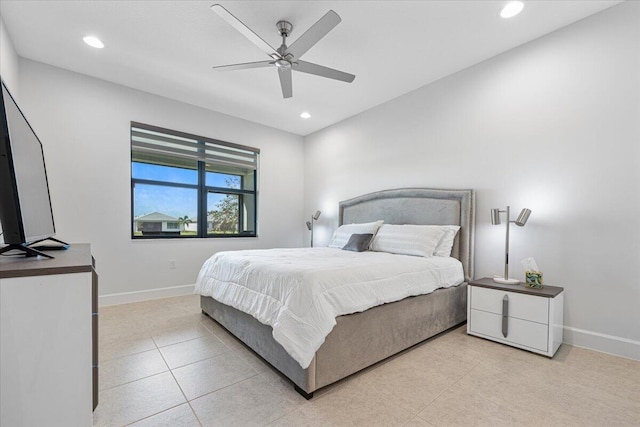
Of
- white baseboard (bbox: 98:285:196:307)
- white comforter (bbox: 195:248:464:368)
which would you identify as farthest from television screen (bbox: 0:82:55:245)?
white baseboard (bbox: 98:285:196:307)

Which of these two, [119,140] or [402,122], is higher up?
[402,122]

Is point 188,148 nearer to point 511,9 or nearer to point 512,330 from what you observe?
point 511,9

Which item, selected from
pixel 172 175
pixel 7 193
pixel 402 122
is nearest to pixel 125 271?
pixel 172 175

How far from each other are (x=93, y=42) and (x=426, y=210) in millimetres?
3977

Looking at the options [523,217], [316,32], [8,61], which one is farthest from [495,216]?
[8,61]

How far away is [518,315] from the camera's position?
94.7 inches

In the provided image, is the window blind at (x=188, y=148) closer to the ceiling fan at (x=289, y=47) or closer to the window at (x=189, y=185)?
the window at (x=189, y=185)

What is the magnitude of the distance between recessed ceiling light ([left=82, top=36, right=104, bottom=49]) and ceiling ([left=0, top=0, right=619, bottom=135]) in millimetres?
48

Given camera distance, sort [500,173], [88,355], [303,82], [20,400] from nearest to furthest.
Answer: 1. [20,400]
2. [88,355]
3. [500,173]
4. [303,82]

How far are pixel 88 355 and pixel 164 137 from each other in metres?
3.72

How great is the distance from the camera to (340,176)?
4.93m

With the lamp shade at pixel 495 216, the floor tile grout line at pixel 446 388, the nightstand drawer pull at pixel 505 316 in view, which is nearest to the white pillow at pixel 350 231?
the lamp shade at pixel 495 216

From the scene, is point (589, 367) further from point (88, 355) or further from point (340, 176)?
point (340, 176)

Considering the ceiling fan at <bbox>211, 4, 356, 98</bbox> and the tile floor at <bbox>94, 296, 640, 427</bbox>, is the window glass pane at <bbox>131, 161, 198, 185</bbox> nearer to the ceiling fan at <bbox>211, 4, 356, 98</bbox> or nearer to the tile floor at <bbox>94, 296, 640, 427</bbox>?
the ceiling fan at <bbox>211, 4, 356, 98</bbox>
